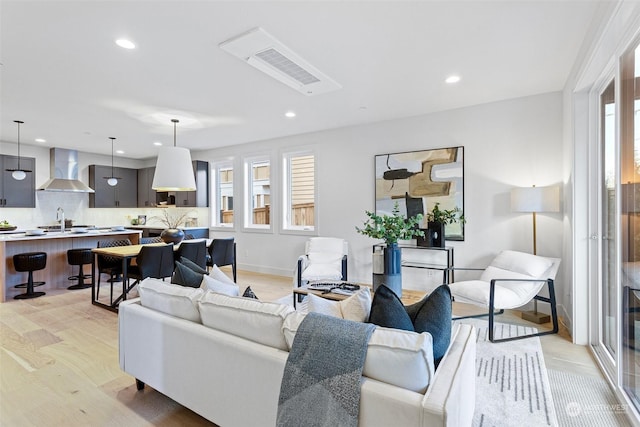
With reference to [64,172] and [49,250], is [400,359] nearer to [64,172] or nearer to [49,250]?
[49,250]

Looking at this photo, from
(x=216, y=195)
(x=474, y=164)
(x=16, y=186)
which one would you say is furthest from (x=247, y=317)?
(x=16, y=186)

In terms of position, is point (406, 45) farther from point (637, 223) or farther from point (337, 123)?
point (337, 123)

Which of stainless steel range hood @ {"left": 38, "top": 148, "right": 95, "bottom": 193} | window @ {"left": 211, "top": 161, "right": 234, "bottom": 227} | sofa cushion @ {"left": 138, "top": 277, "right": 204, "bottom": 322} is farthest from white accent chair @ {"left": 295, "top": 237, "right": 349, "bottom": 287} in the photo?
stainless steel range hood @ {"left": 38, "top": 148, "right": 95, "bottom": 193}

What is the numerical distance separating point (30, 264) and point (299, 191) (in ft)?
13.4

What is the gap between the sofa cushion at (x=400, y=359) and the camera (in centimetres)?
120

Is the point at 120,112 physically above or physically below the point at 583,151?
above

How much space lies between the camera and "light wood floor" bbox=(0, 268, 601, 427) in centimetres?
197

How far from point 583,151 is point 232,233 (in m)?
5.88

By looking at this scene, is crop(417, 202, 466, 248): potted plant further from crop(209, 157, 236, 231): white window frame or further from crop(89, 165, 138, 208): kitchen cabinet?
crop(89, 165, 138, 208): kitchen cabinet

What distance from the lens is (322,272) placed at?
4.47 meters

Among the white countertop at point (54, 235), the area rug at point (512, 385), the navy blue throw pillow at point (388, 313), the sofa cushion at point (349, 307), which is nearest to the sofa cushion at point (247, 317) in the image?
the sofa cushion at point (349, 307)

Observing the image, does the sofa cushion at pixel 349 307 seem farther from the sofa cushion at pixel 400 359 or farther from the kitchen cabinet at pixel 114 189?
the kitchen cabinet at pixel 114 189

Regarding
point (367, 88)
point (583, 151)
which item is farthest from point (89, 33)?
point (583, 151)

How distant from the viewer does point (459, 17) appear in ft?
7.43
